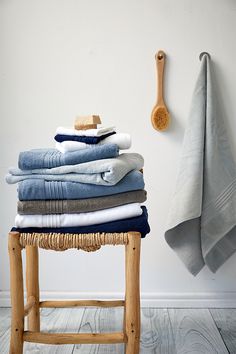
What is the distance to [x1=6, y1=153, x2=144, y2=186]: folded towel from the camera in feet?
4.00

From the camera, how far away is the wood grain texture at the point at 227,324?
5.22 feet

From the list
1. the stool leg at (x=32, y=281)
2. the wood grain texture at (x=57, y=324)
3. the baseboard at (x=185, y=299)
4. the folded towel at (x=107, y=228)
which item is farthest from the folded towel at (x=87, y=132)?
the baseboard at (x=185, y=299)

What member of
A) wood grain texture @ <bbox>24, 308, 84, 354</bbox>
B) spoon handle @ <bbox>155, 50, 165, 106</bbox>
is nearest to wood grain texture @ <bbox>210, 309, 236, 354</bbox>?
wood grain texture @ <bbox>24, 308, 84, 354</bbox>

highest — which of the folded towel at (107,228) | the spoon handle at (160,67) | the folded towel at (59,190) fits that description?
the spoon handle at (160,67)

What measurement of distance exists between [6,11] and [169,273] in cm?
125

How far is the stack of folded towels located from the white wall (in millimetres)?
579

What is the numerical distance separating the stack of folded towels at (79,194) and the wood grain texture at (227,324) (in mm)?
606

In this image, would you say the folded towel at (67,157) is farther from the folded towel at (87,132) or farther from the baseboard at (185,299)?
the baseboard at (185,299)

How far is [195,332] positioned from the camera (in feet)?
5.51

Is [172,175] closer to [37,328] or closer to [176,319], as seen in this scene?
[176,319]

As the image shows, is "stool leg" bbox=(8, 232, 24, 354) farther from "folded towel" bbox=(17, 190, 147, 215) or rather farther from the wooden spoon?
the wooden spoon

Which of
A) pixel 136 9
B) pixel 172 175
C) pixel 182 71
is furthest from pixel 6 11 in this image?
pixel 172 175

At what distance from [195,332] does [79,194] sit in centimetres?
78

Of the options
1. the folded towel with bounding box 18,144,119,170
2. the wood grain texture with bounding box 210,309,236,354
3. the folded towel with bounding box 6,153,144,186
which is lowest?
the wood grain texture with bounding box 210,309,236,354
